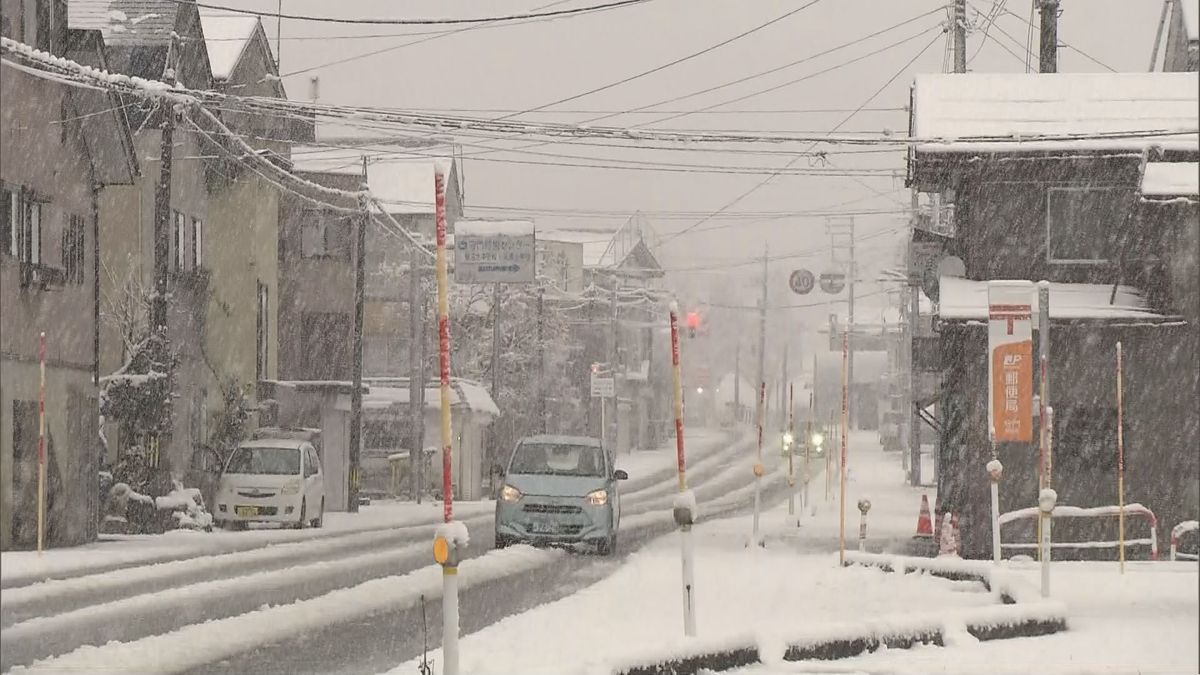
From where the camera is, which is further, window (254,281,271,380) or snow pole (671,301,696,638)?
window (254,281,271,380)

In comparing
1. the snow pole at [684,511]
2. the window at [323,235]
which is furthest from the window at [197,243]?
the snow pole at [684,511]

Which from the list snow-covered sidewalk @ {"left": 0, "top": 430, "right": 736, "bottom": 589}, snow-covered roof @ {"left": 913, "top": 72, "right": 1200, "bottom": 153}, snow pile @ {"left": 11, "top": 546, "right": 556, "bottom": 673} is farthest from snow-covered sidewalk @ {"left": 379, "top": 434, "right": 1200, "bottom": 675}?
snow-covered roof @ {"left": 913, "top": 72, "right": 1200, "bottom": 153}

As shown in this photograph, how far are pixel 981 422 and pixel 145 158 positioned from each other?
19.1m

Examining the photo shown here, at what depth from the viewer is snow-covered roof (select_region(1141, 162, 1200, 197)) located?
103 ft

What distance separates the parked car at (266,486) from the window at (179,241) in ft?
22.9

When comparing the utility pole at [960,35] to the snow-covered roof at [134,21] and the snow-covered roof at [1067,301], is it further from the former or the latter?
the snow-covered roof at [134,21]

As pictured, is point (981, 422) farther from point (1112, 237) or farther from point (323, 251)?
point (323, 251)

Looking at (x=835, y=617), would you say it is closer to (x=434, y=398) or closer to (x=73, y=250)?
(x=73, y=250)

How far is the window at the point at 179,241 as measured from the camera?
143ft

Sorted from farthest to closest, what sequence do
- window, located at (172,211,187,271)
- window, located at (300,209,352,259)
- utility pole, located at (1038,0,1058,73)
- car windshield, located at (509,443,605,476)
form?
1. window, located at (300,209,352,259)
2. window, located at (172,211,187,271)
3. utility pole, located at (1038,0,1058,73)
4. car windshield, located at (509,443,605,476)

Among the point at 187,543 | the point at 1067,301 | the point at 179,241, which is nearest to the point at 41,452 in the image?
Answer: the point at 187,543

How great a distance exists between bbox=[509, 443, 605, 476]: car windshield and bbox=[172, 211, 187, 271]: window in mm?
15431

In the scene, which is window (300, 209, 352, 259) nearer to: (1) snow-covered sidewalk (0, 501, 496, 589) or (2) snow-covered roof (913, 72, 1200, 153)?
(1) snow-covered sidewalk (0, 501, 496, 589)

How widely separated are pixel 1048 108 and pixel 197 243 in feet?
67.5
